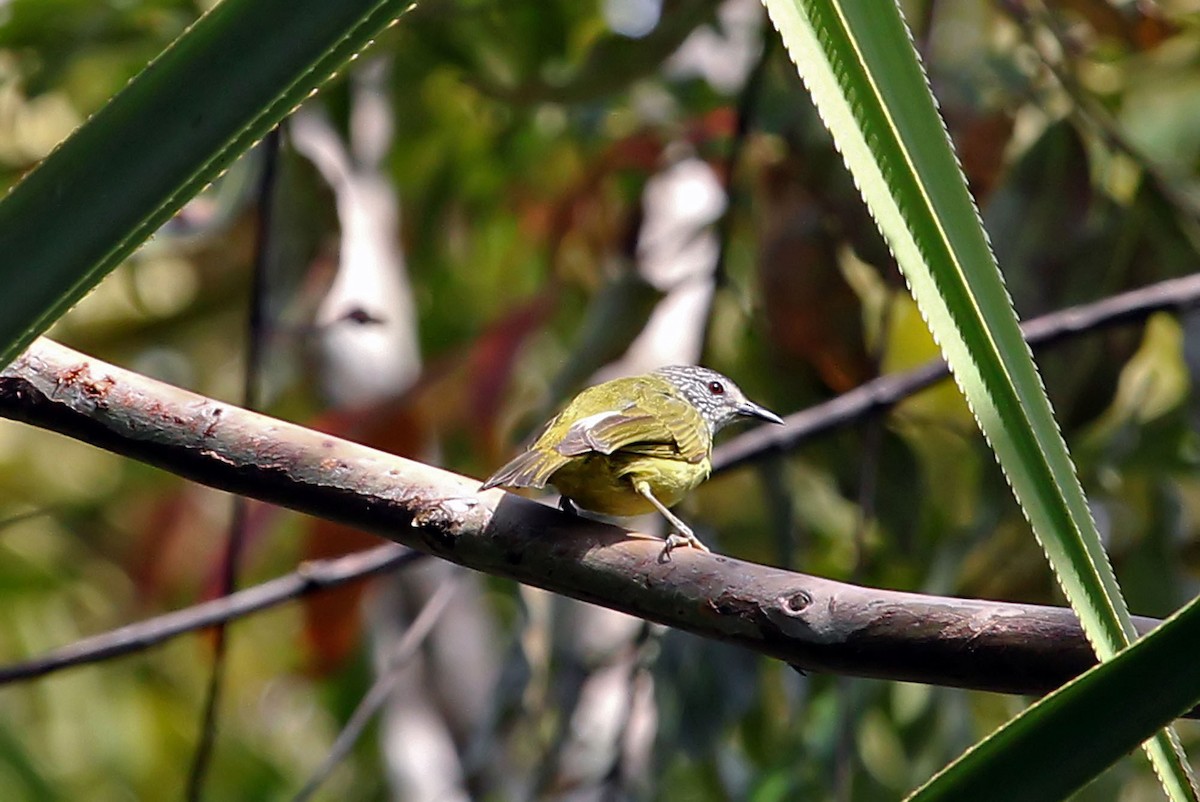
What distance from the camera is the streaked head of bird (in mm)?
3289

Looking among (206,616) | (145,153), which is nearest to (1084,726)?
(145,153)

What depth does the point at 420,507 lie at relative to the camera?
1692mm

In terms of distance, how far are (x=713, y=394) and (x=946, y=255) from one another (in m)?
2.47

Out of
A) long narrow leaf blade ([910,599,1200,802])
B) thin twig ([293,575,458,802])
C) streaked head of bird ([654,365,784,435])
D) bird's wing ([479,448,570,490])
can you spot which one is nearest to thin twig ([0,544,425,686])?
thin twig ([293,575,458,802])

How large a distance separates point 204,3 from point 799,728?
247 cm

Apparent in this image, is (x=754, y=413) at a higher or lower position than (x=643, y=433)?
higher

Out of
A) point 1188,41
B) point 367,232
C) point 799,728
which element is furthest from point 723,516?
point 367,232

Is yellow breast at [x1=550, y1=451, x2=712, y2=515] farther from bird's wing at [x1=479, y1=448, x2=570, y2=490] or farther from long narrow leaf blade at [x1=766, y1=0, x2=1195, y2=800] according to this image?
long narrow leaf blade at [x1=766, y1=0, x2=1195, y2=800]

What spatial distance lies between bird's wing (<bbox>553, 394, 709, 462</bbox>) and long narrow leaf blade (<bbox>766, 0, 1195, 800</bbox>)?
5.10ft

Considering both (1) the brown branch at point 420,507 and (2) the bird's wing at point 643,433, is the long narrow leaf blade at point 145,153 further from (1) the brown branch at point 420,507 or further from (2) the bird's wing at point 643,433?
(2) the bird's wing at point 643,433

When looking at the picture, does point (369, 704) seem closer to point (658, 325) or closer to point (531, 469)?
point (531, 469)

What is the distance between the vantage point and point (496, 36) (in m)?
4.09

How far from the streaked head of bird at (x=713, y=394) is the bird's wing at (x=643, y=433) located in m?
0.23

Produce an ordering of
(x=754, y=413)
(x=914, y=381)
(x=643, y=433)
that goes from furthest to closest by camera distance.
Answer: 1. (x=754, y=413)
2. (x=914, y=381)
3. (x=643, y=433)
